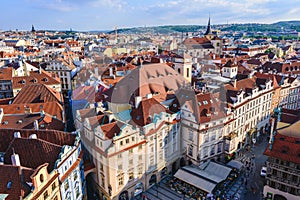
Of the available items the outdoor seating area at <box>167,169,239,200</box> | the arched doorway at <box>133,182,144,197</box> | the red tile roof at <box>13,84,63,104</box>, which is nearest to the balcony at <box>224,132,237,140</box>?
the outdoor seating area at <box>167,169,239,200</box>

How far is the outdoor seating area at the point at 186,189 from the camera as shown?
3385 centimetres

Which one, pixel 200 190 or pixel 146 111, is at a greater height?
pixel 146 111

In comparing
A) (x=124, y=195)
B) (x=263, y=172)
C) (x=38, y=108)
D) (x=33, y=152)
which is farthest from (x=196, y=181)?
(x=38, y=108)

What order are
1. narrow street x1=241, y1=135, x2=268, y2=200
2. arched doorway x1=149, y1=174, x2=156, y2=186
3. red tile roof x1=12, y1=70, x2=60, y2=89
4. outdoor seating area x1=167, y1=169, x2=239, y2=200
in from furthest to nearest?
1. red tile roof x1=12, y1=70, x2=60, y2=89
2. arched doorway x1=149, y1=174, x2=156, y2=186
3. narrow street x1=241, y1=135, x2=268, y2=200
4. outdoor seating area x1=167, y1=169, x2=239, y2=200

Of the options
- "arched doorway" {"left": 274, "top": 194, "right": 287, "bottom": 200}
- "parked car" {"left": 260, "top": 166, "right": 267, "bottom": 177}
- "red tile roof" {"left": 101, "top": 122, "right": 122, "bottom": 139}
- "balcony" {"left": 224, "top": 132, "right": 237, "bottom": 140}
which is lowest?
"arched doorway" {"left": 274, "top": 194, "right": 287, "bottom": 200}

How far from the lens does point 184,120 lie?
125ft

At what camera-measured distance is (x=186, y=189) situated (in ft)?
116

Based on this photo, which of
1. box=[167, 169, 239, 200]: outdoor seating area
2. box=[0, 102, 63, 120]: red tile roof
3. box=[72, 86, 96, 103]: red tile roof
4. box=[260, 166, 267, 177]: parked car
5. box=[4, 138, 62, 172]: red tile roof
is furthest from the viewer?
box=[72, 86, 96, 103]: red tile roof

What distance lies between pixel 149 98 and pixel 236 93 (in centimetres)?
1572

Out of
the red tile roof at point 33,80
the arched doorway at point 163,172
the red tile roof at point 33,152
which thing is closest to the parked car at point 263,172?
the arched doorway at point 163,172

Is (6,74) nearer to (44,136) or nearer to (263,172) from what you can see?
(44,136)

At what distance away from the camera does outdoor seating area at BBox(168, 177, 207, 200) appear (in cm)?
3385

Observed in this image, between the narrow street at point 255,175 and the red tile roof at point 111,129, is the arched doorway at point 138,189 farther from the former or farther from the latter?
the narrow street at point 255,175

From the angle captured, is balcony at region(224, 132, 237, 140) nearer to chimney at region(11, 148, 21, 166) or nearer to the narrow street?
the narrow street
